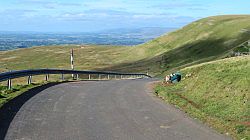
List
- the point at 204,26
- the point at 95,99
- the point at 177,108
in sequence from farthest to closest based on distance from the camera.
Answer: the point at 204,26
the point at 95,99
the point at 177,108

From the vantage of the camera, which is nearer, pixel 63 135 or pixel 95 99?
pixel 63 135

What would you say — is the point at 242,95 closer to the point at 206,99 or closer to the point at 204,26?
the point at 206,99

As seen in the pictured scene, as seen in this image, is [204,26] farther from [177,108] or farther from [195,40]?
[177,108]

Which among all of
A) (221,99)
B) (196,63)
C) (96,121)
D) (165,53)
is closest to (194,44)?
(165,53)

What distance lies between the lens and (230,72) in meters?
20.0

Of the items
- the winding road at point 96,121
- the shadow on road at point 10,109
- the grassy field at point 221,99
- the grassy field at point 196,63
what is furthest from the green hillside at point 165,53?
the winding road at point 96,121

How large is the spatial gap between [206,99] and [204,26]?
13971 cm

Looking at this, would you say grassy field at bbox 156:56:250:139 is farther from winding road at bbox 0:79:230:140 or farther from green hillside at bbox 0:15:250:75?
green hillside at bbox 0:15:250:75

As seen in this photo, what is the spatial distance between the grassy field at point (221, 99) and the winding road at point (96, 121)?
52cm

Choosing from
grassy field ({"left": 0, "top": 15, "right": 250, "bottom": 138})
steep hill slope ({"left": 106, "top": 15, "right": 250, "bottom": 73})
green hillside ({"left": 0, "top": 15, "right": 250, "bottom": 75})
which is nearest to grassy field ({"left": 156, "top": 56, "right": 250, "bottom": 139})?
grassy field ({"left": 0, "top": 15, "right": 250, "bottom": 138})

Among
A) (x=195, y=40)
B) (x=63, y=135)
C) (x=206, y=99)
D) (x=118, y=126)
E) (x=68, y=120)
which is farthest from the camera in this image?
(x=195, y=40)

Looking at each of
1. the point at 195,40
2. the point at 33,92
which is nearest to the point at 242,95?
the point at 33,92

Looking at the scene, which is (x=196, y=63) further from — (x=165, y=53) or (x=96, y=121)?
(x=96, y=121)

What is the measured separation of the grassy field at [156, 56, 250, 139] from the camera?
1177cm
